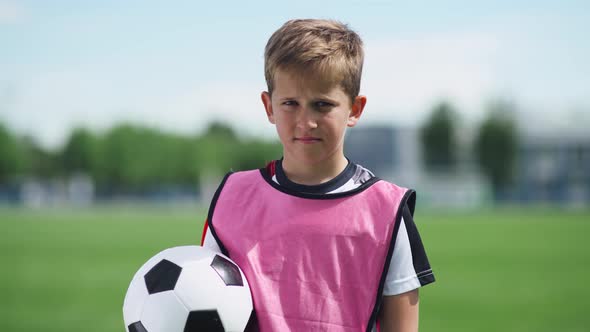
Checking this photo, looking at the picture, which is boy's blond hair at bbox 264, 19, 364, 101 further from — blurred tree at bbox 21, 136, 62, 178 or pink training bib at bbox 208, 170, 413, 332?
blurred tree at bbox 21, 136, 62, 178

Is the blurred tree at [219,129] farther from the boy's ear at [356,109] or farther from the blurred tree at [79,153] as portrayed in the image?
the boy's ear at [356,109]

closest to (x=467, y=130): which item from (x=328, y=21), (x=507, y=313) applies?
(x=507, y=313)

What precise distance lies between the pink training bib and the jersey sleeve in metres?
0.04

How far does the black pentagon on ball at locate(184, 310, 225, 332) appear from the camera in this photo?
7.11ft

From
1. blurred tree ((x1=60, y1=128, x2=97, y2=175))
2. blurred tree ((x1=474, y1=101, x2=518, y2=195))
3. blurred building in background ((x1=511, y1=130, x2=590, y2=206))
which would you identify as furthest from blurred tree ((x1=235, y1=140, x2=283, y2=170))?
blurred building in background ((x1=511, y1=130, x2=590, y2=206))

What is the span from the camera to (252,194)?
2.34 meters

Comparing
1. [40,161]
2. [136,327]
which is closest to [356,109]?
[136,327]

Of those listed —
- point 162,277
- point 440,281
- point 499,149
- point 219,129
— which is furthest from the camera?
point 219,129

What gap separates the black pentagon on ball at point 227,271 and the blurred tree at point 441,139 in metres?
58.7

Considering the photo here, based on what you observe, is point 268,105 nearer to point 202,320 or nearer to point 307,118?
point 307,118

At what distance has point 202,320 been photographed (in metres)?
2.17

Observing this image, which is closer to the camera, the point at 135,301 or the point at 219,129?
the point at 135,301

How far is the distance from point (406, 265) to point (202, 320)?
2.38 ft

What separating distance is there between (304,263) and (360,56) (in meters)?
0.76
